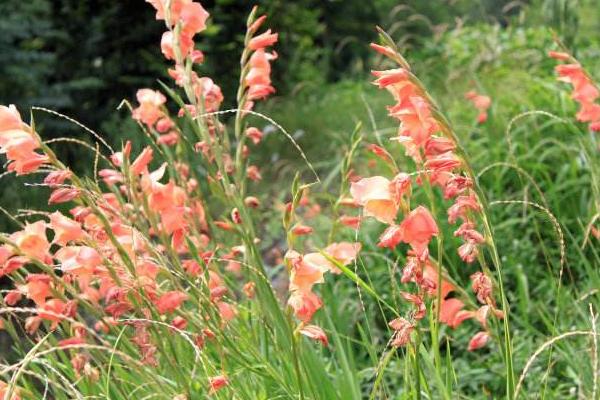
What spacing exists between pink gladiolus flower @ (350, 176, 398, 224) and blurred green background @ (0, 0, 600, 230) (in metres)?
2.67

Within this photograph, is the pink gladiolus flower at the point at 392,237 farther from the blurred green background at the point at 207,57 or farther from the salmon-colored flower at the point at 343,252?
the blurred green background at the point at 207,57

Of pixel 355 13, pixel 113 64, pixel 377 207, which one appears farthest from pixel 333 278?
pixel 355 13

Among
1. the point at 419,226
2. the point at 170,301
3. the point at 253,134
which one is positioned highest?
the point at 419,226

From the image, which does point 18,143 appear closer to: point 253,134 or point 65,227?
point 65,227

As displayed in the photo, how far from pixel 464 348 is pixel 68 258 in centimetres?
165

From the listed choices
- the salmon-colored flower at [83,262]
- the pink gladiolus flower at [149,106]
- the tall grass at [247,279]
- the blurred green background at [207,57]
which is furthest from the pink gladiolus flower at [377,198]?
the blurred green background at [207,57]

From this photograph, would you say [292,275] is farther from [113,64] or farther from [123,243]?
[113,64]

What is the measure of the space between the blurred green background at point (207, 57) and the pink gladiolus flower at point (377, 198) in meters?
2.67

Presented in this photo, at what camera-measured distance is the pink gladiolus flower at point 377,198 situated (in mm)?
1472

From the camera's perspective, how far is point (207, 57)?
22.9 feet

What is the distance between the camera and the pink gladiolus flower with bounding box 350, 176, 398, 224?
1.47 meters

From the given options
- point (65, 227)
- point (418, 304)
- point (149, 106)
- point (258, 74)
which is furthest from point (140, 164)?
point (418, 304)

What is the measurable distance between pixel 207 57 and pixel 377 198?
5.65 metres

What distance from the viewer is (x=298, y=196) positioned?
1.59 meters
